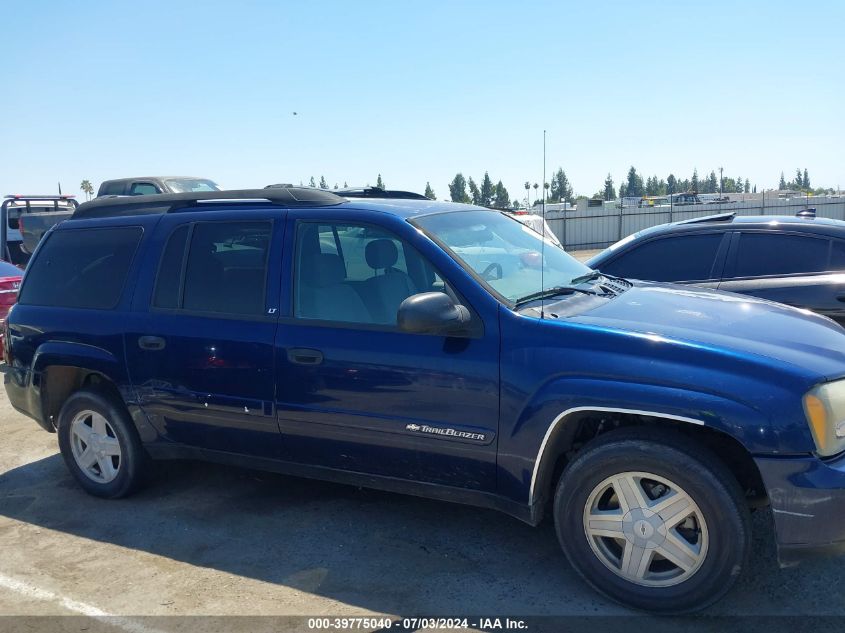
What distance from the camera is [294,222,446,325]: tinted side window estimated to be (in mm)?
3654

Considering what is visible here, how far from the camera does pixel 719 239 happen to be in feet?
19.0

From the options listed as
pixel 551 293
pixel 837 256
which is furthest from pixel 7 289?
pixel 837 256

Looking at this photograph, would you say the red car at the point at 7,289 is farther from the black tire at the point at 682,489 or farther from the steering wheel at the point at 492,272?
the black tire at the point at 682,489

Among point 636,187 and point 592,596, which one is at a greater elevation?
point 636,187

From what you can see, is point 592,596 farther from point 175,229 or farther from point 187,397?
point 175,229

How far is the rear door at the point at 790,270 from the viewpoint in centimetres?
530

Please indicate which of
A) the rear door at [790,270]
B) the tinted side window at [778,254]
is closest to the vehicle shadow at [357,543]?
the rear door at [790,270]

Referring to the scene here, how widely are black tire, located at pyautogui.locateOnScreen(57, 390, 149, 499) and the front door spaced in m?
1.28

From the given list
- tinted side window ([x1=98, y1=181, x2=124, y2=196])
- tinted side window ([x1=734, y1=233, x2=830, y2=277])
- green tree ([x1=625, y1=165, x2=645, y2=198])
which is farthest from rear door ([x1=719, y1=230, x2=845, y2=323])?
green tree ([x1=625, y1=165, x2=645, y2=198])

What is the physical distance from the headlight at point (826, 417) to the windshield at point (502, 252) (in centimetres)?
136

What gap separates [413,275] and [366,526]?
1497 mm

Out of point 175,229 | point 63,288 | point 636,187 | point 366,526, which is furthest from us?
point 636,187

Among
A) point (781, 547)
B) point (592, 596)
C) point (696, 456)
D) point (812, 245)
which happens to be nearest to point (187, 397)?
point (592, 596)

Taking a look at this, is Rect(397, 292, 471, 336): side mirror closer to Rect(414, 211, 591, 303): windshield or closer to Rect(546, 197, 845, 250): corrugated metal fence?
Rect(414, 211, 591, 303): windshield
